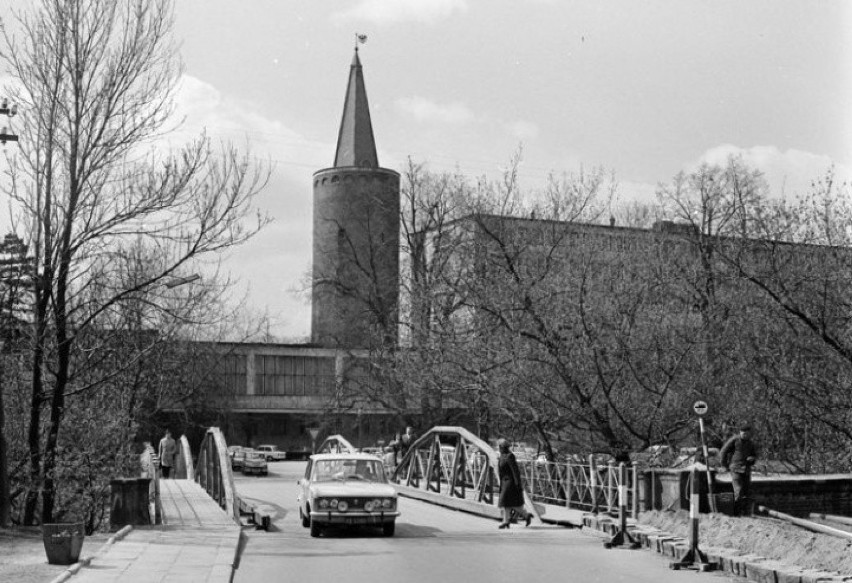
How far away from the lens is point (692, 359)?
29719 mm

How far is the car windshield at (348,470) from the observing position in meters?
21.1

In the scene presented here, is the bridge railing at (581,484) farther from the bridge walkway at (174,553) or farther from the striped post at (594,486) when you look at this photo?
the bridge walkway at (174,553)

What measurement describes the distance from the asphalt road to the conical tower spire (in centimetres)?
8194

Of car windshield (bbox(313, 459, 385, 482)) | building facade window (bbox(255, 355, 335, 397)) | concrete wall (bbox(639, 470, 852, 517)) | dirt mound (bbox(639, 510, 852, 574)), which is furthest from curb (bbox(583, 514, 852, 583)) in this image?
building facade window (bbox(255, 355, 335, 397))

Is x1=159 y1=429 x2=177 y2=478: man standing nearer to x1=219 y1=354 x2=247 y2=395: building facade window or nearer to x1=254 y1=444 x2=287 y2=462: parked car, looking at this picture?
x1=254 y1=444 x2=287 y2=462: parked car

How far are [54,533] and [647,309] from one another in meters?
19.5

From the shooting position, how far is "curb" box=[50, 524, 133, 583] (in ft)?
44.1

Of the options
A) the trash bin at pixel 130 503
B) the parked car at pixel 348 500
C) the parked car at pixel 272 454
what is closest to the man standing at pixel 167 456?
the trash bin at pixel 130 503

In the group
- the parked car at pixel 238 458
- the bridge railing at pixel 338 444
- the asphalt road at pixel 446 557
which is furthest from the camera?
the parked car at pixel 238 458

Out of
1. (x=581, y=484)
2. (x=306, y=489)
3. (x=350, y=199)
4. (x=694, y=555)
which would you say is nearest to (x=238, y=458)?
(x=581, y=484)

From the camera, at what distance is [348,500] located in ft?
65.4

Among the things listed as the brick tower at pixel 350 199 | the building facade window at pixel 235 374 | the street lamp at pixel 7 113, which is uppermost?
the brick tower at pixel 350 199

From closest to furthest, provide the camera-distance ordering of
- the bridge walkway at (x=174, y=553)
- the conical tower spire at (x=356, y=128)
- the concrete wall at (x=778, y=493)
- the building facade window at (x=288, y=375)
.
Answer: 1. the bridge walkway at (x=174, y=553)
2. the concrete wall at (x=778, y=493)
3. the building facade window at (x=288, y=375)
4. the conical tower spire at (x=356, y=128)

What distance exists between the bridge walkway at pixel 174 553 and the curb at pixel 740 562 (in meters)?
6.21
